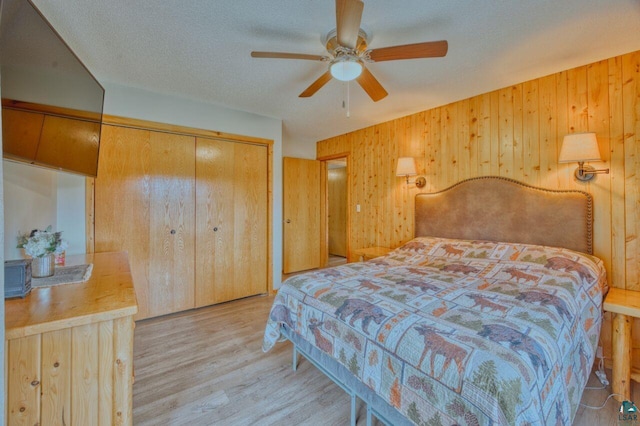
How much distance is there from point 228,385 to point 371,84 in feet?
8.23

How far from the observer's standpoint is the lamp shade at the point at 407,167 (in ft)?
10.8

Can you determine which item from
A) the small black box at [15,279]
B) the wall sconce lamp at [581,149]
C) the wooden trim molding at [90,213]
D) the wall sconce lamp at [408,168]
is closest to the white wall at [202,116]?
the wooden trim molding at [90,213]

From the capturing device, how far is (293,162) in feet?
15.7

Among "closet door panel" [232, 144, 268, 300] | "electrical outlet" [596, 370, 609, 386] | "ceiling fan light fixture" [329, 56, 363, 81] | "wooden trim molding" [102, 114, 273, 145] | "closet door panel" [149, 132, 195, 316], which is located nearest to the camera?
"ceiling fan light fixture" [329, 56, 363, 81]

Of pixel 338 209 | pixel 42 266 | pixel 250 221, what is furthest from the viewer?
pixel 338 209

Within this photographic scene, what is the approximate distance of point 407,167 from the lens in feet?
10.9

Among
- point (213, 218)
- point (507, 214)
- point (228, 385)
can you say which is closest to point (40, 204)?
point (213, 218)

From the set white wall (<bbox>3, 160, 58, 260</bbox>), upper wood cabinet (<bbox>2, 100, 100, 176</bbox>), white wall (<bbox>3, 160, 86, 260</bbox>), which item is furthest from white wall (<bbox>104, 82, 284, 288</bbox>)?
upper wood cabinet (<bbox>2, 100, 100, 176</bbox>)

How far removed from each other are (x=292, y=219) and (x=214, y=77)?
271cm

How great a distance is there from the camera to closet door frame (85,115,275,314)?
2.65 m

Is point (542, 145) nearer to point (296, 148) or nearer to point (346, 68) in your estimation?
point (346, 68)

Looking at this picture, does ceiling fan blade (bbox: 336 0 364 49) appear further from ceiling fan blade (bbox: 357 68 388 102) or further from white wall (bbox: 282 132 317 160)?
white wall (bbox: 282 132 317 160)

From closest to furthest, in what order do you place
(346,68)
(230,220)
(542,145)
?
1. (346,68)
2. (542,145)
3. (230,220)

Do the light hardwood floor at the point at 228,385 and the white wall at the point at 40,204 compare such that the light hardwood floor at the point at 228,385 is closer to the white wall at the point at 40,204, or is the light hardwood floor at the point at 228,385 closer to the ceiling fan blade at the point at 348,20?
the white wall at the point at 40,204
